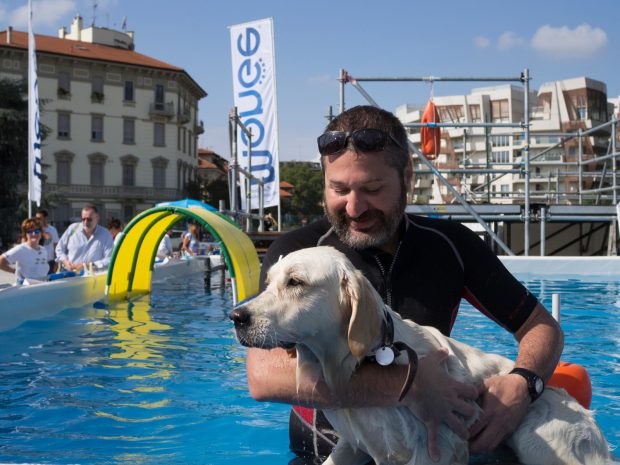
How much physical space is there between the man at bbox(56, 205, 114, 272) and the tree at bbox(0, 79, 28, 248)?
31.8m

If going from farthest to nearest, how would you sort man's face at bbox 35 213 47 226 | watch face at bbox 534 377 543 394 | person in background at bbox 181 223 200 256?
person in background at bbox 181 223 200 256, man's face at bbox 35 213 47 226, watch face at bbox 534 377 543 394

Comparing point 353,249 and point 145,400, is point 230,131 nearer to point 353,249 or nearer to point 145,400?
point 145,400

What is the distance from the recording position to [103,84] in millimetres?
72188

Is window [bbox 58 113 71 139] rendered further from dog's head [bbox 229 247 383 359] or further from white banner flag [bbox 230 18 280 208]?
dog's head [bbox 229 247 383 359]

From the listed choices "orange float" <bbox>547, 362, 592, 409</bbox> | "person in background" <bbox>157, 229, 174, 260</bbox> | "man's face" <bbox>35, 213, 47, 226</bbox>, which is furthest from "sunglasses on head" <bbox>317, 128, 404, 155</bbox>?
"person in background" <bbox>157, 229, 174, 260</bbox>

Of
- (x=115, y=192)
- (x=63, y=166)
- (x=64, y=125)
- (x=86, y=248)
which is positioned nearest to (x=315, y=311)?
(x=86, y=248)

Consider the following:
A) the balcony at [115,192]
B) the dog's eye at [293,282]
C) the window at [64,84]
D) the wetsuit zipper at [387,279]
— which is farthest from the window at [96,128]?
the dog's eye at [293,282]

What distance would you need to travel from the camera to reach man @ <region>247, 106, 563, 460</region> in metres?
2.89

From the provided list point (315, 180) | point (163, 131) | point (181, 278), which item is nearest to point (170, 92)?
point (163, 131)

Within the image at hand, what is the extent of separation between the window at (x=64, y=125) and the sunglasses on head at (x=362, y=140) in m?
72.4

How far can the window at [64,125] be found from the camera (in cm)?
7050

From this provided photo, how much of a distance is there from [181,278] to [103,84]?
59.7 metres

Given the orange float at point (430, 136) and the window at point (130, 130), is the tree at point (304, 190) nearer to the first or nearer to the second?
the window at point (130, 130)

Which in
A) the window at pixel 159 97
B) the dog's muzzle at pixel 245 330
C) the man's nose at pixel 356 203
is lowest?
the dog's muzzle at pixel 245 330
